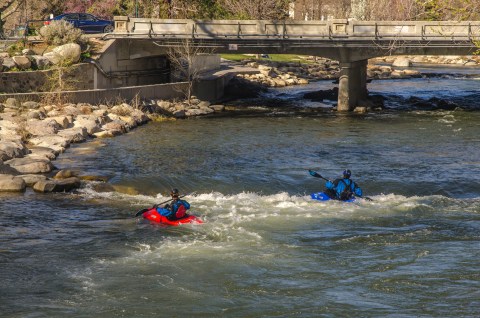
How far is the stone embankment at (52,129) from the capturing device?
24297mm

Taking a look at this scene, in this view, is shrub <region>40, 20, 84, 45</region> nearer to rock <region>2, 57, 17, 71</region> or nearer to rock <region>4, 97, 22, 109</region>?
rock <region>2, 57, 17, 71</region>

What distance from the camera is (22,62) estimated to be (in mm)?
37719

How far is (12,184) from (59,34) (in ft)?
65.5

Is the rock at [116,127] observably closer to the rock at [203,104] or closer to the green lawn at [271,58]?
the rock at [203,104]

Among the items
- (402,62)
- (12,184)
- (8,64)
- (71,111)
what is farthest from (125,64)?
(402,62)

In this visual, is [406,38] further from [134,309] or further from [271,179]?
[134,309]

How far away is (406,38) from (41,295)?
29.8 metres

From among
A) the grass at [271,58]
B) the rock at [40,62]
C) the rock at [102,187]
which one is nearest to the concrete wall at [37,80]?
the rock at [40,62]

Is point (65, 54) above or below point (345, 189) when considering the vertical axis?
above

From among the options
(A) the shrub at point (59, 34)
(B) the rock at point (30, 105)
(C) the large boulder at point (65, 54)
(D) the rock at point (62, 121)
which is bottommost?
(D) the rock at point (62, 121)

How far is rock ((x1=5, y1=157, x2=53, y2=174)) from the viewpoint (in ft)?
83.6

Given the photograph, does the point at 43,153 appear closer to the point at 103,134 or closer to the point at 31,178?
the point at 31,178

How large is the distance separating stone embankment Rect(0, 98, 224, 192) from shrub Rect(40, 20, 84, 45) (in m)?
5.51

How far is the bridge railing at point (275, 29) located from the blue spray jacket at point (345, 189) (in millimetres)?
20399
